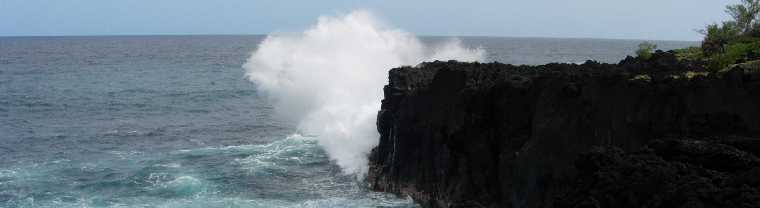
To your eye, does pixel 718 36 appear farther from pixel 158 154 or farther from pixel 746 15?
pixel 158 154

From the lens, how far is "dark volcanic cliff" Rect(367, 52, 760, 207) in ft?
63.1

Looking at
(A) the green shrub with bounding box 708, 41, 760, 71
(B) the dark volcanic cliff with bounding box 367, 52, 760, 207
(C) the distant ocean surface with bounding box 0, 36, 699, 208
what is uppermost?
(A) the green shrub with bounding box 708, 41, 760, 71

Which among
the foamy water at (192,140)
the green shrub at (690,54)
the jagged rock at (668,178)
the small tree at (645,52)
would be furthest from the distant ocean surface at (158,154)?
the jagged rock at (668,178)

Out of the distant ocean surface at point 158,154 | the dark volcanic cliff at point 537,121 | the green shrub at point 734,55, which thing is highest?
the green shrub at point 734,55

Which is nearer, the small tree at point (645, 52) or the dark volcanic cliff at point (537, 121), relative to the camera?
the dark volcanic cliff at point (537, 121)

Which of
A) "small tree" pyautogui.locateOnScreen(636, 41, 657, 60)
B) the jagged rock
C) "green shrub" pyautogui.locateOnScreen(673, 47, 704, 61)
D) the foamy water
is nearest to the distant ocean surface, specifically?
the foamy water

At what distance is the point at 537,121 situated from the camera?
21.4m

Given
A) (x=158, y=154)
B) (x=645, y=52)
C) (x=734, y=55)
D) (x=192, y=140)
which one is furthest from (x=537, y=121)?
(x=192, y=140)

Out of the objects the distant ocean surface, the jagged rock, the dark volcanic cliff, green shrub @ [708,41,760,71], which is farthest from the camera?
the distant ocean surface

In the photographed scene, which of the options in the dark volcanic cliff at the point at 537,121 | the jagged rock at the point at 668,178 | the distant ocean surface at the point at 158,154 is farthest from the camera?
the distant ocean surface at the point at 158,154

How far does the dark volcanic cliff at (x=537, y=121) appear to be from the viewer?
19234 mm

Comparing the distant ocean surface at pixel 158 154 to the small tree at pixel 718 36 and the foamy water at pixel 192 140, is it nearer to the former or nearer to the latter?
the foamy water at pixel 192 140

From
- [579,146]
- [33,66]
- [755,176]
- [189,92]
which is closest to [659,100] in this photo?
[579,146]

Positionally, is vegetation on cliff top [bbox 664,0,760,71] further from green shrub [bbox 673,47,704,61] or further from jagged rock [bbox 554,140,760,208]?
jagged rock [bbox 554,140,760,208]
